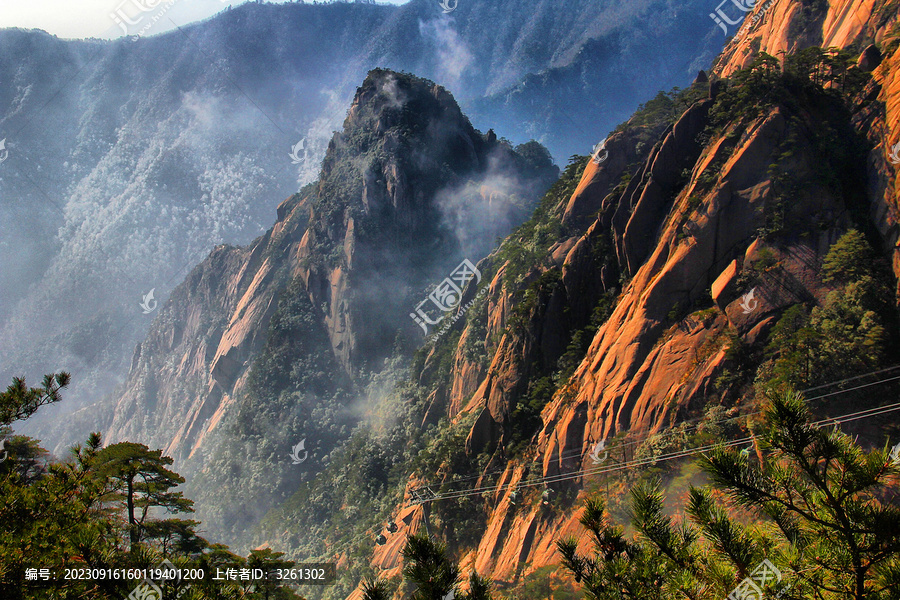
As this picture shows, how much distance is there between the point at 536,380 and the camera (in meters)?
34.6

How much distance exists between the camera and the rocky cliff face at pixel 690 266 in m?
22.7

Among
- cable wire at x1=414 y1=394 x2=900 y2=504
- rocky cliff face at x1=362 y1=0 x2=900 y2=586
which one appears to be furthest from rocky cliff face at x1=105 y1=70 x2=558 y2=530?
rocky cliff face at x1=362 y1=0 x2=900 y2=586

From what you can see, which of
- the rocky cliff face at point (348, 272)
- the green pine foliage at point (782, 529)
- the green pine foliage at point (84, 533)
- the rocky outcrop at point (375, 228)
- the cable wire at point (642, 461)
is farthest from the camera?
the rocky outcrop at point (375, 228)

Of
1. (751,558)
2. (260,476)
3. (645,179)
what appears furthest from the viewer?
(260,476)

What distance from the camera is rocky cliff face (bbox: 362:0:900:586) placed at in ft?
74.6

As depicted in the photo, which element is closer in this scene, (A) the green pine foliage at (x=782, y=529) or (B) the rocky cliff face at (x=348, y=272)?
(A) the green pine foliage at (x=782, y=529)

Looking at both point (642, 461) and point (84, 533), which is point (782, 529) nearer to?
point (84, 533)

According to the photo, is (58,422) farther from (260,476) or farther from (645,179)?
(645,179)

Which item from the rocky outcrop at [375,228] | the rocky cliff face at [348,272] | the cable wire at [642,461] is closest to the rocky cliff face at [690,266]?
the cable wire at [642,461]

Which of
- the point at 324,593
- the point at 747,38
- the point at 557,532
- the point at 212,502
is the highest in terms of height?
the point at 747,38

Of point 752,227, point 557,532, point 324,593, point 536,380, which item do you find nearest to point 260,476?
point 324,593

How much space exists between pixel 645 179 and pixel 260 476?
6972 cm

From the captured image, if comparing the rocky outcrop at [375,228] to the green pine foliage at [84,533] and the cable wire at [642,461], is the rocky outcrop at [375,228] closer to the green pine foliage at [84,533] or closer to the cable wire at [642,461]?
the cable wire at [642,461]

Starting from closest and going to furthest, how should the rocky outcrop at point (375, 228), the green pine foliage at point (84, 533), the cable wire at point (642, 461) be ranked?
the green pine foliage at point (84, 533) → the cable wire at point (642, 461) → the rocky outcrop at point (375, 228)
